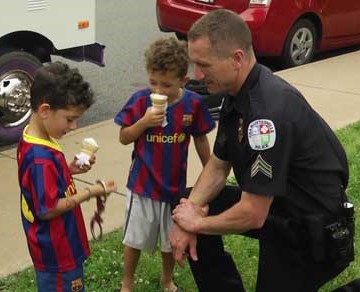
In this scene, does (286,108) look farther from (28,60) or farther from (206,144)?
(28,60)

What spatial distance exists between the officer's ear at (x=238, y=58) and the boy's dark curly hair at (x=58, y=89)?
64 centimetres

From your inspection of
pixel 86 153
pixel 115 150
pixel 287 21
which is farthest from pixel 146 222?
pixel 287 21

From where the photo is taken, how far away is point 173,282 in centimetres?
397

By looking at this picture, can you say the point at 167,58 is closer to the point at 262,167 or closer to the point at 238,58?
the point at 238,58

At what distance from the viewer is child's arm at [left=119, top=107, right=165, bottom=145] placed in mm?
3373

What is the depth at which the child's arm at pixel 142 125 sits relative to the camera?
3.37 meters

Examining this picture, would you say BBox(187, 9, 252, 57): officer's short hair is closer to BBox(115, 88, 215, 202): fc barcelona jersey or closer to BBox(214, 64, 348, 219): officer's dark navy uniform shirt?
BBox(214, 64, 348, 219): officer's dark navy uniform shirt

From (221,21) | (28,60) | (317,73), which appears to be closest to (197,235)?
(221,21)

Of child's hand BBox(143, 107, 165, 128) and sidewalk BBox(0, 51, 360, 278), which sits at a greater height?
child's hand BBox(143, 107, 165, 128)

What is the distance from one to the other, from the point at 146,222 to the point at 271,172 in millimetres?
892

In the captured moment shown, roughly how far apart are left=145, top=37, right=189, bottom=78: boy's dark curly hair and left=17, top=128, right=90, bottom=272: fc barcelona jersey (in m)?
0.67

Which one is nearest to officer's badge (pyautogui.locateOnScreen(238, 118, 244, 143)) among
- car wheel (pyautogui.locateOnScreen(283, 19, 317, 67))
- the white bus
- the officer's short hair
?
the officer's short hair

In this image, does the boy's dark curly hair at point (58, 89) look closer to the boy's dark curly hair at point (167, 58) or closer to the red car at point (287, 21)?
the boy's dark curly hair at point (167, 58)

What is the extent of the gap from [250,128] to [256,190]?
0.26m
